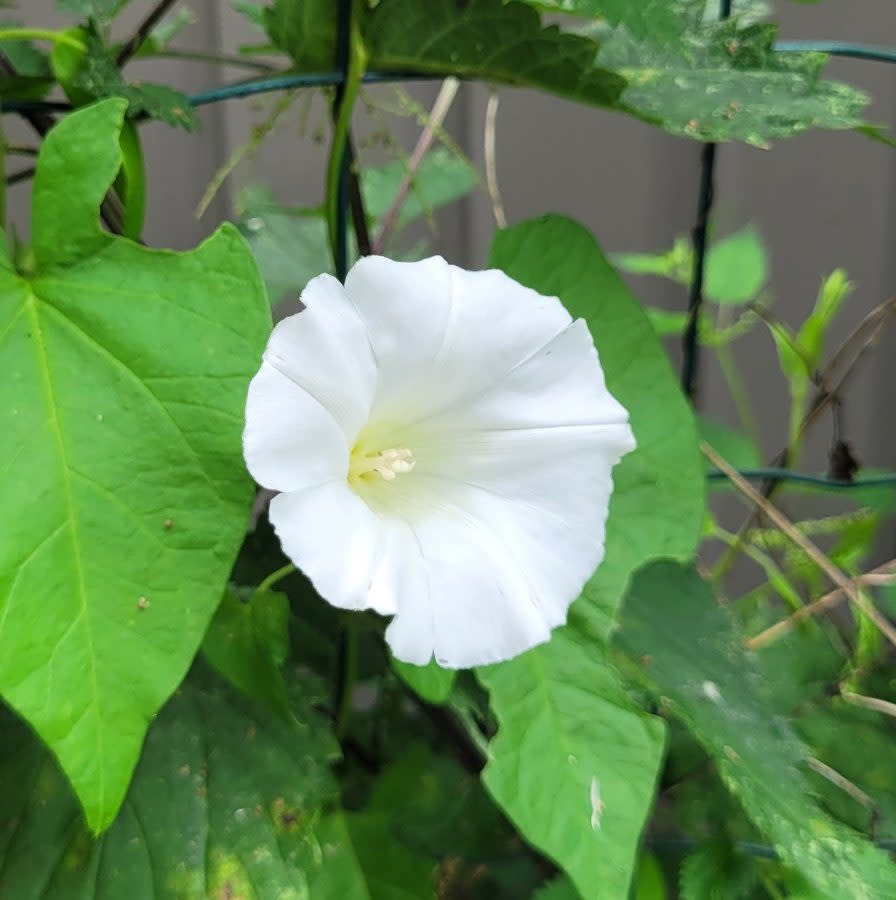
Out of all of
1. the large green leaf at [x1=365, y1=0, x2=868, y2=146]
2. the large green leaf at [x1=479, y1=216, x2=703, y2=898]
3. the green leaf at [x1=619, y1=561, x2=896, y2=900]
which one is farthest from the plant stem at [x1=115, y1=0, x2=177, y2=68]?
the green leaf at [x1=619, y1=561, x2=896, y2=900]

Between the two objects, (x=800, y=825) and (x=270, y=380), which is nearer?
(x=270, y=380)

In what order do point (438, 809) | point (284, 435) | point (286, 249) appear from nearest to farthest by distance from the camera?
1. point (284, 435)
2. point (438, 809)
3. point (286, 249)

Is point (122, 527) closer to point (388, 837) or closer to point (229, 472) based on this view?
point (229, 472)

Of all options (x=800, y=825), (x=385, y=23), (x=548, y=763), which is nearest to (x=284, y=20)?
(x=385, y=23)

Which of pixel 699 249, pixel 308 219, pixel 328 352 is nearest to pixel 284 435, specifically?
pixel 328 352

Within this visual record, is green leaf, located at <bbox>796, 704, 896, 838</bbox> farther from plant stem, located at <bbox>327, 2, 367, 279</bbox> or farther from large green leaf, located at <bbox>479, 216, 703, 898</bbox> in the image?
plant stem, located at <bbox>327, 2, 367, 279</bbox>

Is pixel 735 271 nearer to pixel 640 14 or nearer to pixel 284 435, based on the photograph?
pixel 640 14

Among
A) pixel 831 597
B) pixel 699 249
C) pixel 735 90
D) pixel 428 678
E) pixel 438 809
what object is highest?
pixel 735 90
